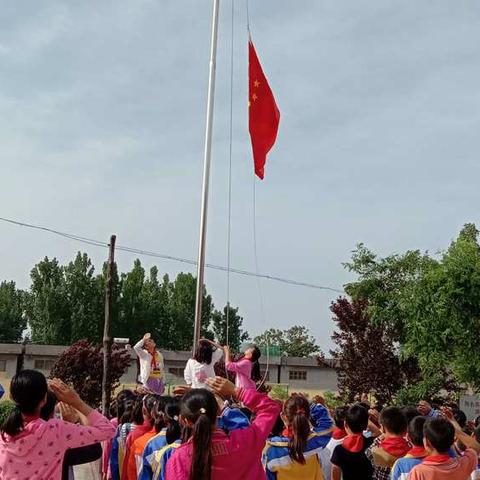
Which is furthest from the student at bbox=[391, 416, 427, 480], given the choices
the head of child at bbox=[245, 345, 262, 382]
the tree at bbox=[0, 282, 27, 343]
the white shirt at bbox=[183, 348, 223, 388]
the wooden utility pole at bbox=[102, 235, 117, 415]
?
the tree at bbox=[0, 282, 27, 343]

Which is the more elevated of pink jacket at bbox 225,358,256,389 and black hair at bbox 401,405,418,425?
pink jacket at bbox 225,358,256,389

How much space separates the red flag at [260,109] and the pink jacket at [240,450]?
9190 millimetres

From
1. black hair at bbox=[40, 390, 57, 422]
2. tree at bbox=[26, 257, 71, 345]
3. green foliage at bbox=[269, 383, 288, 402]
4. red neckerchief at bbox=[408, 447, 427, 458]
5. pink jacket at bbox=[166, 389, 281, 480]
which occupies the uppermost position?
tree at bbox=[26, 257, 71, 345]

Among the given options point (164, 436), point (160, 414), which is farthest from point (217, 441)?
point (160, 414)

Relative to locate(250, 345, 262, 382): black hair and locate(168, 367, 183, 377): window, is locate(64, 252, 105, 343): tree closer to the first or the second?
locate(168, 367, 183, 377): window

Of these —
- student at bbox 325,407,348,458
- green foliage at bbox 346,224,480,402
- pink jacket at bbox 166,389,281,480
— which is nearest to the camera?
pink jacket at bbox 166,389,281,480

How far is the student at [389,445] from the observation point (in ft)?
18.0

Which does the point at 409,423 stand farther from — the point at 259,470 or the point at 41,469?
the point at 41,469

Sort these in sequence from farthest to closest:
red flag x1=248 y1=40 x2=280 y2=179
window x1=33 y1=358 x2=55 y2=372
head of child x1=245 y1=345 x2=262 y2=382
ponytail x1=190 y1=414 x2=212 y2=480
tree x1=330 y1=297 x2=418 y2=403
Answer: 1. window x1=33 y1=358 x2=55 y2=372
2. tree x1=330 y1=297 x2=418 y2=403
3. red flag x1=248 y1=40 x2=280 y2=179
4. head of child x1=245 y1=345 x2=262 y2=382
5. ponytail x1=190 y1=414 x2=212 y2=480

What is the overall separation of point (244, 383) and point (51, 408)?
173 inches

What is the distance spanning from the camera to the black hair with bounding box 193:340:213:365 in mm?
9234

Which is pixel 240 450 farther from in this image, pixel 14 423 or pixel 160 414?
pixel 160 414

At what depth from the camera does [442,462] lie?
15.1 ft

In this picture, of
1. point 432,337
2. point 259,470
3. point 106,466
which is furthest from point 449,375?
point 259,470
